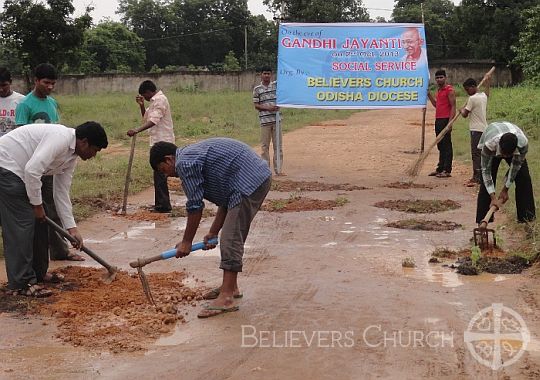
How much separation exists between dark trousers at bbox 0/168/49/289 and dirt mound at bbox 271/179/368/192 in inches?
230

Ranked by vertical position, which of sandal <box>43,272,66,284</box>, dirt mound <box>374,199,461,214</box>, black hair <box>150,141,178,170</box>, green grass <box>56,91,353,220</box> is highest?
black hair <box>150,141,178,170</box>

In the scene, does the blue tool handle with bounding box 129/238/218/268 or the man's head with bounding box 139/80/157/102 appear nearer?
the blue tool handle with bounding box 129/238/218/268

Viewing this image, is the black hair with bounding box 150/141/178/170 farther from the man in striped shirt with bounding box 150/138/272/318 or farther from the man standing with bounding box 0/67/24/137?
the man standing with bounding box 0/67/24/137

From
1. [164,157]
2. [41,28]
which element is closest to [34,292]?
[164,157]

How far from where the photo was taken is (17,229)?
18.1 ft

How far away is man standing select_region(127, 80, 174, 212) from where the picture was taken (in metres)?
8.98

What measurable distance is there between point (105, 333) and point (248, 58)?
5240cm

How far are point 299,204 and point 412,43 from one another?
465cm

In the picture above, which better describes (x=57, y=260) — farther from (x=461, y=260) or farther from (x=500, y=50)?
(x=500, y=50)

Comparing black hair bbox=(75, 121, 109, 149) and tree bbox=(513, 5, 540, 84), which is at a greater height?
tree bbox=(513, 5, 540, 84)

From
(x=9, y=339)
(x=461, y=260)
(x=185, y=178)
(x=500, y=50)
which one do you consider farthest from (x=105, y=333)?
(x=500, y=50)

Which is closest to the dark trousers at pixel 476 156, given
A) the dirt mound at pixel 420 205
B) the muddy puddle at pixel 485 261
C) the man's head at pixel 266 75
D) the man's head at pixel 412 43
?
the dirt mound at pixel 420 205

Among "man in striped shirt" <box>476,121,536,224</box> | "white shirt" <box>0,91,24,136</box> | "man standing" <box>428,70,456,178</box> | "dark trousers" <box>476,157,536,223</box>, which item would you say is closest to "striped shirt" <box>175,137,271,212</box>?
"man in striped shirt" <box>476,121,536,224</box>

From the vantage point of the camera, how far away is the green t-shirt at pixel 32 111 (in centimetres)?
676
